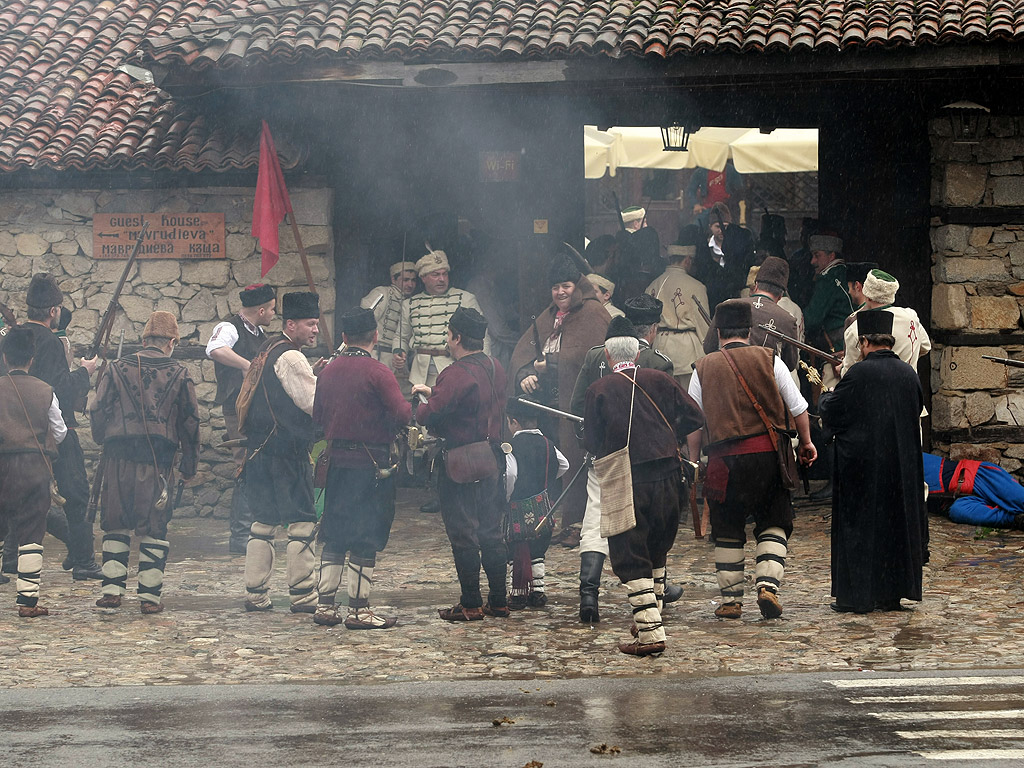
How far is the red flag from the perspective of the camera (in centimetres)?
1092

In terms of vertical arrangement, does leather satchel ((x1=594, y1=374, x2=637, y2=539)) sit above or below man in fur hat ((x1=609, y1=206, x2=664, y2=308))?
below

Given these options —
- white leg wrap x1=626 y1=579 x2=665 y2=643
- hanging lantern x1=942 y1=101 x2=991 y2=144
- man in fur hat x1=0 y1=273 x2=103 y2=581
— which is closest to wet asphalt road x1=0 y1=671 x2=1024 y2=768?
white leg wrap x1=626 y1=579 x2=665 y2=643

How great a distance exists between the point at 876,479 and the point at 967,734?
266cm

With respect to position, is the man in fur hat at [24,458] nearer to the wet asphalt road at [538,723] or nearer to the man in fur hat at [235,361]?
the man in fur hat at [235,361]

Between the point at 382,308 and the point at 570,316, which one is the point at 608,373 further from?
the point at 382,308

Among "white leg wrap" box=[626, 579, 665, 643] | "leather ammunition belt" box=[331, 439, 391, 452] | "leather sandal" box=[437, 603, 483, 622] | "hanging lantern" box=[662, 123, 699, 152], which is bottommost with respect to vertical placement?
"leather sandal" box=[437, 603, 483, 622]

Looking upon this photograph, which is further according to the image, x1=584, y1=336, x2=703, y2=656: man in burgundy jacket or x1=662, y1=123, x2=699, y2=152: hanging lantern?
x1=662, y1=123, x2=699, y2=152: hanging lantern

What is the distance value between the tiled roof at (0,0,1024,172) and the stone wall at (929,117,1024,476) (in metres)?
1.24

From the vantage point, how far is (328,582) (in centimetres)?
775

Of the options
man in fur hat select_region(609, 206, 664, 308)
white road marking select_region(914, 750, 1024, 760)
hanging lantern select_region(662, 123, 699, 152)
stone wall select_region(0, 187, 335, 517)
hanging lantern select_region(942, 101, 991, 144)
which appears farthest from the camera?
hanging lantern select_region(662, 123, 699, 152)

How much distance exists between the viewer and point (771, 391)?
25.1ft

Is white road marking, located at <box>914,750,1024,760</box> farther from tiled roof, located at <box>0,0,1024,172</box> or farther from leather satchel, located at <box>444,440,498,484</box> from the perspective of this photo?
tiled roof, located at <box>0,0,1024,172</box>

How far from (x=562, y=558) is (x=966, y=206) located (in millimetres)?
4381

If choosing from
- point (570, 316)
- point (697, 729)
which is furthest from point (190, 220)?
point (697, 729)
